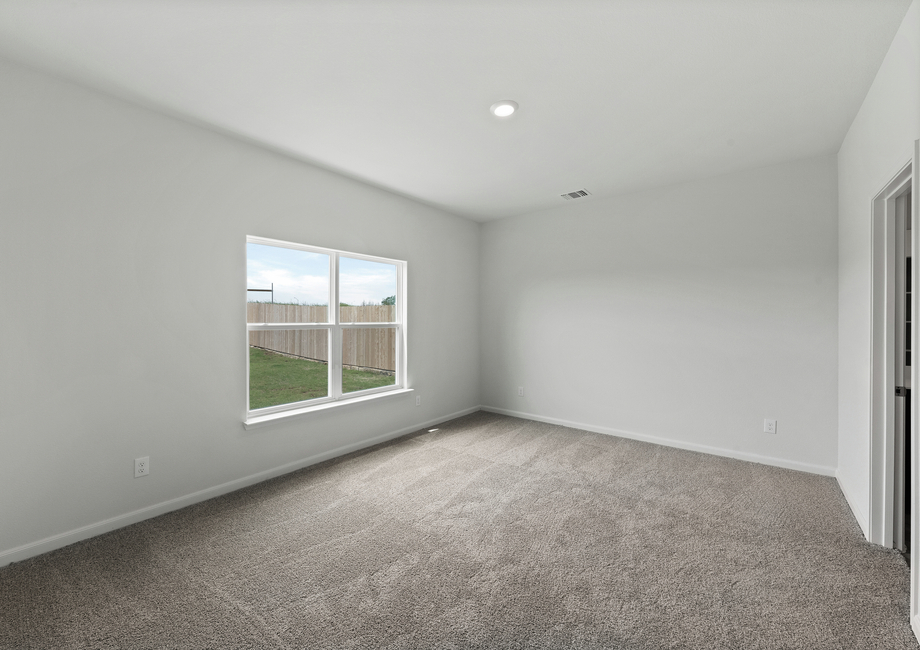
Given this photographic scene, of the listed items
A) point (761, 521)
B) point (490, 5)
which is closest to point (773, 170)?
point (761, 521)

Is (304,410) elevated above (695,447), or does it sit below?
above

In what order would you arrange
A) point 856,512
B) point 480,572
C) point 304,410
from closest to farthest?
point 480,572
point 856,512
point 304,410

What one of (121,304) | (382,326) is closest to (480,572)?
(121,304)

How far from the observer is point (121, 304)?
96.7 inches

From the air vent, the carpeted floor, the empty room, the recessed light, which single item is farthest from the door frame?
the air vent

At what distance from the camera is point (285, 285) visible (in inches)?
138

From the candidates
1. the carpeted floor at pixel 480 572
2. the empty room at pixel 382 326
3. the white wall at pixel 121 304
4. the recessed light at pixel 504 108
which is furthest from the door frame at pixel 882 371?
the white wall at pixel 121 304

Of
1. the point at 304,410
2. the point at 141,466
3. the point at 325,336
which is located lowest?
the point at 141,466

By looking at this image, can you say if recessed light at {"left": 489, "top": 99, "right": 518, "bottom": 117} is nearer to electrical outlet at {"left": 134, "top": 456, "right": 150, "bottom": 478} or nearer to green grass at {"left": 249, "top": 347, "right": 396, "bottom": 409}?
green grass at {"left": 249, "top": 347, "right": 396, "bottom": 409}

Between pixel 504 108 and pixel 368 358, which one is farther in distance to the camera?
pixel 368 358

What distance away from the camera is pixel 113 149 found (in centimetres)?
242

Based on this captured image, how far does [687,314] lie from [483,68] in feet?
9.83

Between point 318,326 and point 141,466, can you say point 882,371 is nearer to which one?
point 318,326

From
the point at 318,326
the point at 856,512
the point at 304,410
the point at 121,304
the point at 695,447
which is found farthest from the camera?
the point at 695,447
